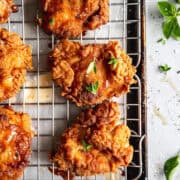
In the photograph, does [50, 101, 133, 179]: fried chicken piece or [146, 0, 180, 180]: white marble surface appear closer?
[50, 101, 133, 179]: fried chicken piece

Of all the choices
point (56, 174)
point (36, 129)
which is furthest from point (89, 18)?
point (56, 174)

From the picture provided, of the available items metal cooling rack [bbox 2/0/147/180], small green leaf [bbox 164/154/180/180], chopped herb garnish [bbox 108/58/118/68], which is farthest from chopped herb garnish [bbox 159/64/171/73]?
small green leaf [bbox 164/154/180/180]

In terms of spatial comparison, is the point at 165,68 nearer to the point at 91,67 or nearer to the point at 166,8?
the point at 166,8

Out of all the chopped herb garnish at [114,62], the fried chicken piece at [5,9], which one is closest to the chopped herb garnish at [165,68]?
the chopped herb garnish at [114,62]

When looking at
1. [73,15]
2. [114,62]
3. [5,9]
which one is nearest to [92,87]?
[114,62]

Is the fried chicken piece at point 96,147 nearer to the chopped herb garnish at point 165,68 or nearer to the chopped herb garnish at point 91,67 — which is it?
the chopped herb garnish at point 91,67

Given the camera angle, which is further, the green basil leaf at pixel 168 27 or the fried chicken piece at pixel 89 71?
the green basil leaf at pixel 168 27

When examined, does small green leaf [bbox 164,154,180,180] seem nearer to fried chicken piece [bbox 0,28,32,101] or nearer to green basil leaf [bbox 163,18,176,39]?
green basil leaf [bbox 163,18,176,39]
